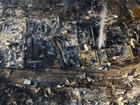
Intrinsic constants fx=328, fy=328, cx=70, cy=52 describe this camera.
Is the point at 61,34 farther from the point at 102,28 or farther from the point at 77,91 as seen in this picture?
the point at 77,91

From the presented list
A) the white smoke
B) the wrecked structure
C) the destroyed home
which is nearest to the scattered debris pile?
the destroyed home

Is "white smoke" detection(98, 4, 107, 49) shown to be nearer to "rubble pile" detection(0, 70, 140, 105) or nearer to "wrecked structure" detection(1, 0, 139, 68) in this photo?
"wrecked structure" detection(1, 0, 139, 68)

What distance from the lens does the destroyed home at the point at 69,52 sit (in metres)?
7.68

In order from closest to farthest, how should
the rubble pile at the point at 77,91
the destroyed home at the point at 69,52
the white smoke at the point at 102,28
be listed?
the rubble pile at the point at 77,91, the destroyed home at the point at 69,52, the white smoke at the point at 102,28

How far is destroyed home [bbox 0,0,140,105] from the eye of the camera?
25.2 ft

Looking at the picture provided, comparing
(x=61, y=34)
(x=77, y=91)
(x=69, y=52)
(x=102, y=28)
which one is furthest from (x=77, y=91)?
(x=102, y=28)

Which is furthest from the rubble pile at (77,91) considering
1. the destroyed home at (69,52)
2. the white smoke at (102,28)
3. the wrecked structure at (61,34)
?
the white smoke at (102,28)

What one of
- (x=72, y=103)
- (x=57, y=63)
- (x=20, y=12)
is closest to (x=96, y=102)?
(x=72, y=103)

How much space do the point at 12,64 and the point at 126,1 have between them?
14.3 ft

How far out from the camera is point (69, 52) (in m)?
8.66

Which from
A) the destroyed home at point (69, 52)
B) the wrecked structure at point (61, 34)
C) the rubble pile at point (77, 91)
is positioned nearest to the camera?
the rubble pile at point (77, 91)

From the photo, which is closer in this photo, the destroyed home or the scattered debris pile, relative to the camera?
the scattered debris pile

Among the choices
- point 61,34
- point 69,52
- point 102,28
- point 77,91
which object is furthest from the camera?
point 102,28

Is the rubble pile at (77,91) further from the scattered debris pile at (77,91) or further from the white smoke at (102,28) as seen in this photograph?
the white smoke at (102,28)
